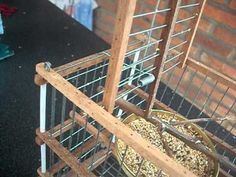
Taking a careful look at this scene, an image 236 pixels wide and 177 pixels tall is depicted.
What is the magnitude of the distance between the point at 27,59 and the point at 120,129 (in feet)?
3.70

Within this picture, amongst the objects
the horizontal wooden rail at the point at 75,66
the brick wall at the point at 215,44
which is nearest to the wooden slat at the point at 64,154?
the horizontal wooden rail at the point at 75,66

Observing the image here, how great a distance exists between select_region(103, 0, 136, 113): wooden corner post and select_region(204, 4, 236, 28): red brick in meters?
0.87

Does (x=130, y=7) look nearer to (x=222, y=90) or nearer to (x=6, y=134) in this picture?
(x=6, y=134)

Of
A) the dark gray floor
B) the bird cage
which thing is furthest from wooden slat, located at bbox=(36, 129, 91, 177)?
the dark gray floor

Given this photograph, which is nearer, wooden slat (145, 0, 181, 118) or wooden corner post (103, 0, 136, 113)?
wooden corner post (103, 0, 136, 113)

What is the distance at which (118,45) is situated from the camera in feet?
1.99

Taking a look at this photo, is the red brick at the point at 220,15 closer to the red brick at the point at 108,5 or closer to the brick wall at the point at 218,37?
the brick wall at the point at 218,37

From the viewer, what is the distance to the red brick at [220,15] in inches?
52.1

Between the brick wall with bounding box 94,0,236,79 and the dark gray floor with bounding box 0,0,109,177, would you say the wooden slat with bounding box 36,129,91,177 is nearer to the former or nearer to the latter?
the dark gray floor with bounding box 0,0,109,177

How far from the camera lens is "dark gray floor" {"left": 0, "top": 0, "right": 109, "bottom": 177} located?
1169mm

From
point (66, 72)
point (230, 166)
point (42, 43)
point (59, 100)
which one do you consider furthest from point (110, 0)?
point (230, 166)

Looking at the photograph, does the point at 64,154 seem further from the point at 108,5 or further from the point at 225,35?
the point at 108,5

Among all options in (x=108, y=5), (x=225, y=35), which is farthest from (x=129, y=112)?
(x=108, y=5)

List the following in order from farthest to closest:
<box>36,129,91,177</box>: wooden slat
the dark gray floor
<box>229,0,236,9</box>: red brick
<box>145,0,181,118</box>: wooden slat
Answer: <box>229,0,236,9</box>: red brick → the dark gray floor → <box>36,129,91,177</box>: wooden slat → <box>145,0,181,118</box>: wooden slat
